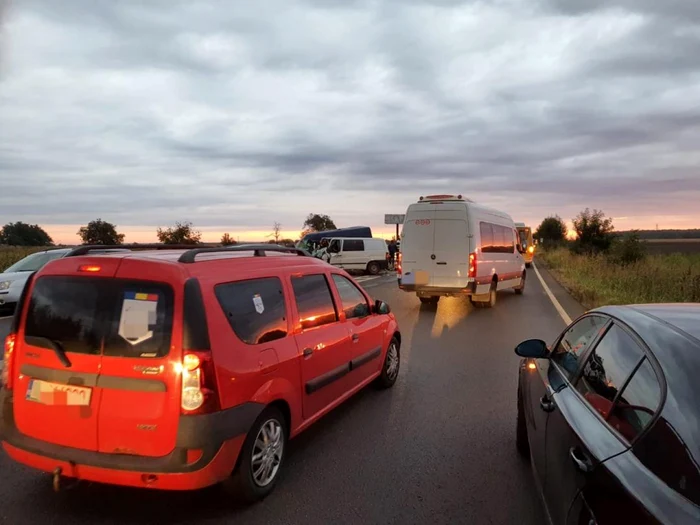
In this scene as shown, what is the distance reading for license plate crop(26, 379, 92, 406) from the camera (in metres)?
3.28

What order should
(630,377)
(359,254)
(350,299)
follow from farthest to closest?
(359,254) → (350,299) → (630,377)

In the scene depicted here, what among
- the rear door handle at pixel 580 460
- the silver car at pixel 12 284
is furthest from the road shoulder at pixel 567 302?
the silver car at pixel 12 284

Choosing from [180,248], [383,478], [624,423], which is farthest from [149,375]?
[624,423]

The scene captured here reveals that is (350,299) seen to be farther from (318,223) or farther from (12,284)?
(318,223)

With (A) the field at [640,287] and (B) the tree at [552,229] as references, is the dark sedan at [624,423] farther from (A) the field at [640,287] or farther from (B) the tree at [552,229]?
(B) the tree at [552,229]

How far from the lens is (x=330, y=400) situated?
4.69 meters

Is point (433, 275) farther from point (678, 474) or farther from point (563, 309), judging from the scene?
point (678, 474)

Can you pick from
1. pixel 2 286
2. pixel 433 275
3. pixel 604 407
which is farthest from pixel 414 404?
pixel 2 286

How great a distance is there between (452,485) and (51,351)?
9.39ft

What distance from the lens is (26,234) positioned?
251 feet

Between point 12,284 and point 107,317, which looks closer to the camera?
point 107,317

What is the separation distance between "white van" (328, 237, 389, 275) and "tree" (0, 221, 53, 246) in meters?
58.6

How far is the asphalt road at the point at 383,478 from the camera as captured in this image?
3.41m

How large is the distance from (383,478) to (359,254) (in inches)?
1039
